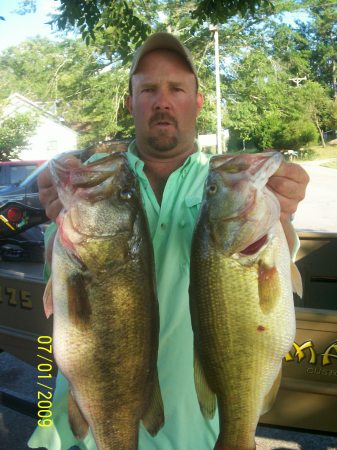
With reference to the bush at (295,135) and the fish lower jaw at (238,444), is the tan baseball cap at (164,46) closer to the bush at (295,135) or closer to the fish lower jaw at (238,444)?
the fish lower jaw at (238,444)

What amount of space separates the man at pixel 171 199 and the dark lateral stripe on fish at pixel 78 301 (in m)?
0.32

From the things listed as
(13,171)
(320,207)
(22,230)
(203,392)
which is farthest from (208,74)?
(203,392)

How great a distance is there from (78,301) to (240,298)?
588mm

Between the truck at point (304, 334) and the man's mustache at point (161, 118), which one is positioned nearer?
the man's mustache at point (161, 118)

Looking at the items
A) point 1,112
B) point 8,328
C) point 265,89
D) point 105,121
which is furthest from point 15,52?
point 8,328

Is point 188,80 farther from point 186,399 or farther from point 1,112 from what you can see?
point 1,112

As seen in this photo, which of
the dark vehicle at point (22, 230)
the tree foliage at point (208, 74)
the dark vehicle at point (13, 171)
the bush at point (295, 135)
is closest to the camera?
the dark vehicle at point (22, 230)

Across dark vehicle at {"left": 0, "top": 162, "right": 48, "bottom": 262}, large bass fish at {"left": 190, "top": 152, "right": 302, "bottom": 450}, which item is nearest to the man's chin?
large bass fish at {"left": 190, "top": 152, "right": 302, "bottom": 450}

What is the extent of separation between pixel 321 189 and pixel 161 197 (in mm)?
19513

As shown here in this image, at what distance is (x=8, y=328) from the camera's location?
391 centimetres

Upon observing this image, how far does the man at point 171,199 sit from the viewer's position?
206 cm

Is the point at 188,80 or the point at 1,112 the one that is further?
the point at 1,112

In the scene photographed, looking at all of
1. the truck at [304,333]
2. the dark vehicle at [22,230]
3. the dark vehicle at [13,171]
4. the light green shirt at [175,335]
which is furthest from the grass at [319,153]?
the light green shirt at [175,335]

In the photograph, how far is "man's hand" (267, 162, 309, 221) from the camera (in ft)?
5.97
